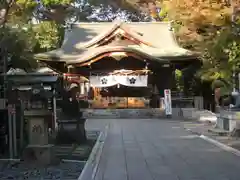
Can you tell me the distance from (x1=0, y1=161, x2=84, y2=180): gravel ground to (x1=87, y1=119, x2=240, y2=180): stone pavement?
21.3 inches

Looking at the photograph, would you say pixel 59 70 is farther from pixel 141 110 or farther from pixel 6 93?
pixel 6 93

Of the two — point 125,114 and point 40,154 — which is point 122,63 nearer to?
point 125,114

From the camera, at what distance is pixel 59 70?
28.0 meters

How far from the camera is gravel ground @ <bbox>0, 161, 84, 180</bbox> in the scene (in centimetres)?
813

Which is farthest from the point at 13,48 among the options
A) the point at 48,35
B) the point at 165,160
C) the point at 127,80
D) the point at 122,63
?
the point at 48,35

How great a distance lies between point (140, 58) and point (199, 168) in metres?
16.6

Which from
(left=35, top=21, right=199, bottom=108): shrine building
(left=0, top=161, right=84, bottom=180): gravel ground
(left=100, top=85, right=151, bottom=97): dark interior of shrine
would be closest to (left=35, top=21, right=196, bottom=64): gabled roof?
(left=35, top=21, right=199, bottom=108): shrine building

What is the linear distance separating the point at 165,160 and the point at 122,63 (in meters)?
17.1

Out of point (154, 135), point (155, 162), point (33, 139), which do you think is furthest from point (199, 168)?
point (154, 135)

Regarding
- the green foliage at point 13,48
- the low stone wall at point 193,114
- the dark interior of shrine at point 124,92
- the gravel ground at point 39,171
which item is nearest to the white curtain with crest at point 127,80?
the dark interior of shrine at point 124,92

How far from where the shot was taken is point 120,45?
26344 mm

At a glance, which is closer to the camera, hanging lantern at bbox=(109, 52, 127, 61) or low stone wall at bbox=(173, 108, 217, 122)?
low stone wall at bbox=(173, 108, 217, 122)

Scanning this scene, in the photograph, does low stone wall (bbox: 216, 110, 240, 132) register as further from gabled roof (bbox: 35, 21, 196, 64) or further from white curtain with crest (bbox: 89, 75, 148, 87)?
white curtain with crest (bbox: 89, 75, 148, 87)

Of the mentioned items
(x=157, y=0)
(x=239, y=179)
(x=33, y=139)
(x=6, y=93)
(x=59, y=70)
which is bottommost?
(x=239, y=179)
